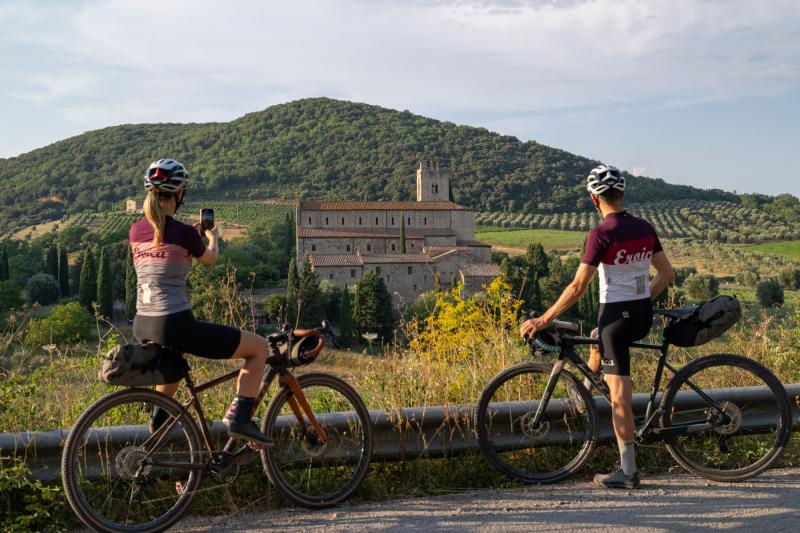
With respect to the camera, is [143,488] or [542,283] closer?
[143,488]

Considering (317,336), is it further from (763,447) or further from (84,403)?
(763,447)

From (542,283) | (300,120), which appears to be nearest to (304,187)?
(300,120)

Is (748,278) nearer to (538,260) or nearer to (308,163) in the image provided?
(538,260)

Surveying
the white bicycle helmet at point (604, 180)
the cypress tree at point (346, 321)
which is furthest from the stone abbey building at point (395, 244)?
the white bicycle helmet at point (604, 180)

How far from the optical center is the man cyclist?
3.93 m

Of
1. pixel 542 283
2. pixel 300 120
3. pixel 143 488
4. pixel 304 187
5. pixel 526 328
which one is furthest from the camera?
pixel 300 120

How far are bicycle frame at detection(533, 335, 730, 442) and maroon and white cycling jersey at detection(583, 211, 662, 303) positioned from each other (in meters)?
0.34

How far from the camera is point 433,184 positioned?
10381 cm

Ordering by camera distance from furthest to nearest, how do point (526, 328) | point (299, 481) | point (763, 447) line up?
point (763, 447)
point (526, 328)
point (299, 481)

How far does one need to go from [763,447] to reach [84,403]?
14.2 ft

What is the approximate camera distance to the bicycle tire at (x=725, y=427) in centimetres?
414

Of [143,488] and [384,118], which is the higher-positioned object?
[384,118]

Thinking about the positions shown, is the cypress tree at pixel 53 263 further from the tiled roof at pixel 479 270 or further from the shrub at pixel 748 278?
the shrub at pixel 748 278

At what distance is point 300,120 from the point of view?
176625 mm
